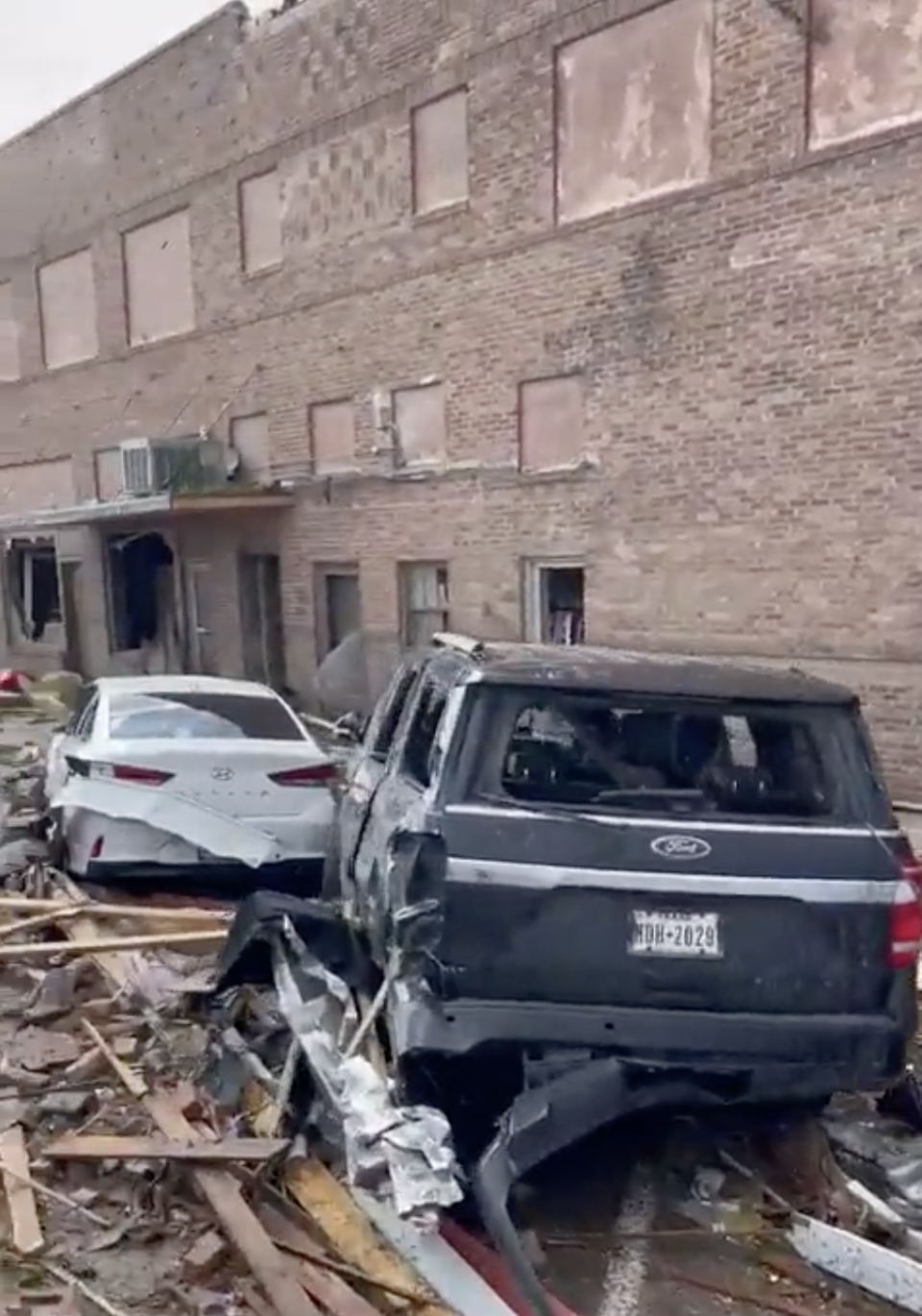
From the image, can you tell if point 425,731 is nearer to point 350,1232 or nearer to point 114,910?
point 350,1232

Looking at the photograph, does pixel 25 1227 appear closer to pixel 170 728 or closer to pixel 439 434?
pixel 170 728

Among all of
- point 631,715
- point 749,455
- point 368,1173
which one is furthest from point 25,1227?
point 749,455

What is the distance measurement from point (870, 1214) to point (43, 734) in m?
15.8

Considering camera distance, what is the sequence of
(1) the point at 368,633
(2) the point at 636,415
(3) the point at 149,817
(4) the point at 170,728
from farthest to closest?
(1) the point at 368,633, (2) the point at 636,415, (4) the point at 170,728, (3) the point at 149,817

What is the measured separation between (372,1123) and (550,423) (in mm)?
12120

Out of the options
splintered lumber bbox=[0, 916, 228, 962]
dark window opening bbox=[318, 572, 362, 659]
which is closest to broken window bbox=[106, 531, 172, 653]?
dark window opening bbox=[318, 572, 362, 659]

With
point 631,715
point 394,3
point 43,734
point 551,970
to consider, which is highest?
point 394,3

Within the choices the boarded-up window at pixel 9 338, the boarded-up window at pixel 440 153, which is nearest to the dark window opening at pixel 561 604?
the boarded-up window at pixel 440 153

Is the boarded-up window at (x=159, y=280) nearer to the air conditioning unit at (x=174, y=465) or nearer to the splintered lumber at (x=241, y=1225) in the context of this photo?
the air conditioning unit at (x=174, y=465)

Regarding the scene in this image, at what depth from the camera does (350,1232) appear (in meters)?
4.63

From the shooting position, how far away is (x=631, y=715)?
201 inches

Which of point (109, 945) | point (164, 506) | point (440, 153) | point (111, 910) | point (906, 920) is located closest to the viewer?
point (906, 920)

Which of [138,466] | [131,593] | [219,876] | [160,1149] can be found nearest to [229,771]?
[219,876]

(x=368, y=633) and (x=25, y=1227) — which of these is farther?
(x=368, y=633)
